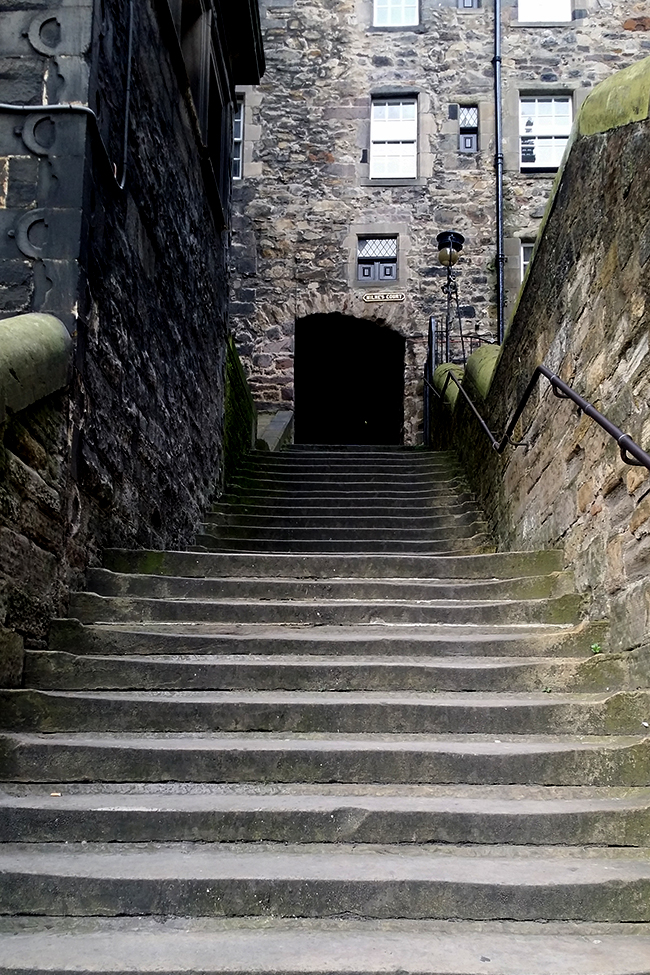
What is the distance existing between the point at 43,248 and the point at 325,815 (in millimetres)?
2811

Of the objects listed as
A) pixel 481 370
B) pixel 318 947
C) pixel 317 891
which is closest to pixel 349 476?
pixel 481 370

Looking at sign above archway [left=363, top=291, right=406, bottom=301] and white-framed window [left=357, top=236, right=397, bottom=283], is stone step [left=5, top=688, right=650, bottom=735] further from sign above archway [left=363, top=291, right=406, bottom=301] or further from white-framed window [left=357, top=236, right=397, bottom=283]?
white-framed window [left=357, top=236, right=397, bottom=283]

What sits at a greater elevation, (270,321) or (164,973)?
(270,321)

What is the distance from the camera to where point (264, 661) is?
351 cm

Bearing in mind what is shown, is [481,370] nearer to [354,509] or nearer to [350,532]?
[354,509]

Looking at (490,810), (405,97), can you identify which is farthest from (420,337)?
(490,810)

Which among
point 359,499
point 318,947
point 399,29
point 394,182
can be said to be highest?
point 399,29

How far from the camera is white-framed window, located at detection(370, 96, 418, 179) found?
13.4m

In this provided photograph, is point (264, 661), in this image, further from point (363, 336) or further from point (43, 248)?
point (363, 336)

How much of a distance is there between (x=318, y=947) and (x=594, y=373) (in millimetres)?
2866

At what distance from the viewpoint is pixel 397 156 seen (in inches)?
529

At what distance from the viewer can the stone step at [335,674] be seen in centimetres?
333

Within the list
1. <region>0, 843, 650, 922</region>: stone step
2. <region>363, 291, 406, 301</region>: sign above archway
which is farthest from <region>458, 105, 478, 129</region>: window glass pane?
<region>0, 843, 650, 922</region>: stone step

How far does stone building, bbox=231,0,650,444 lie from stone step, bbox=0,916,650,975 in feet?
35.5
